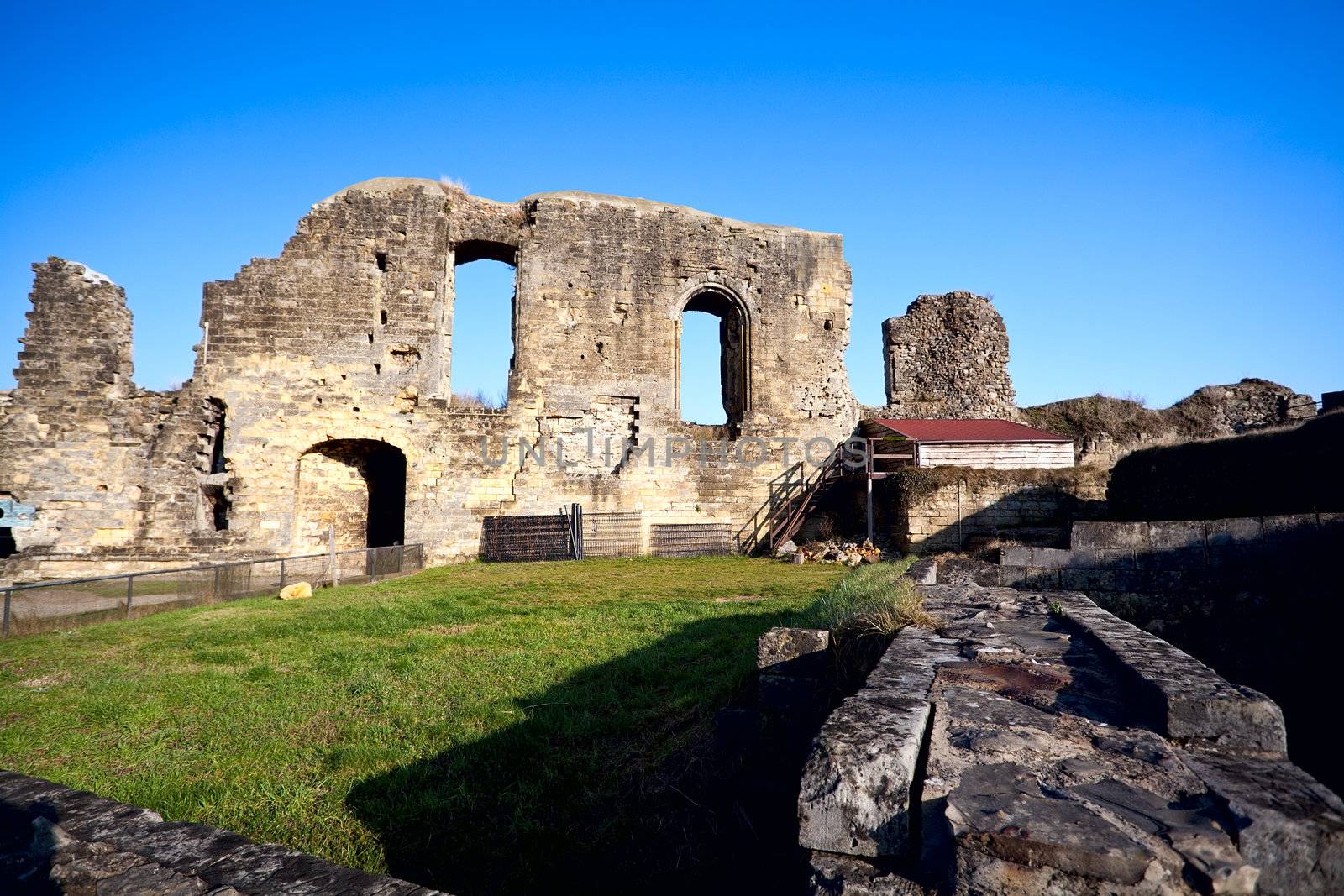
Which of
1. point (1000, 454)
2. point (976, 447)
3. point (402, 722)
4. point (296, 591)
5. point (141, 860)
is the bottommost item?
point (296, 591)

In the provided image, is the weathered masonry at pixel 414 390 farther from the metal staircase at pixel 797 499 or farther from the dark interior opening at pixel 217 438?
the metal staircase at pixel 797 499

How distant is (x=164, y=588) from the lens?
9000 mm

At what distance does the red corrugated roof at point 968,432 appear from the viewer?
15.7 meters

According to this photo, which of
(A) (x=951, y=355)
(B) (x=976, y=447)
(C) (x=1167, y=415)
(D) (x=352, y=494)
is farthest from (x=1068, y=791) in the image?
(C) (x=1167, y=415)

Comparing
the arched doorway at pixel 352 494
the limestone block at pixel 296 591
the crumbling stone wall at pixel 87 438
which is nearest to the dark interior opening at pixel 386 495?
the arched doorway at pixel 352 494

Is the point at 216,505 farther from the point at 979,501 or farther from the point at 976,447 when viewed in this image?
the point at 976,447

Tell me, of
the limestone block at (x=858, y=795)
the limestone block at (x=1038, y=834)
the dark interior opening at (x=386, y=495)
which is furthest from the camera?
the dark interior opening at (x=386, y=495)

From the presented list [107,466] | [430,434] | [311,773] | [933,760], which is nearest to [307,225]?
[430,434]

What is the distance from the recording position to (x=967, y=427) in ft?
56.7

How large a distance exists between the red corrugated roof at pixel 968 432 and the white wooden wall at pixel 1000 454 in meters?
0.12

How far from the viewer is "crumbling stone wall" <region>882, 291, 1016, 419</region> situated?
20641mm

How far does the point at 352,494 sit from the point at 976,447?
1368 centimetres

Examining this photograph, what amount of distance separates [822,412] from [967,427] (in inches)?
142

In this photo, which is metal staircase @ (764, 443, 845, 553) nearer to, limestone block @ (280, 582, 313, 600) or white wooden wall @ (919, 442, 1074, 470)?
white wooden wall @ (919, 442, 1074, 470)
